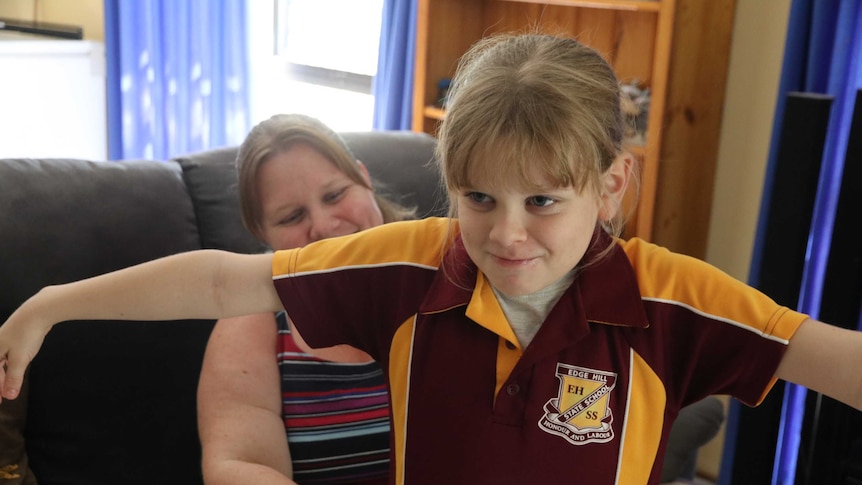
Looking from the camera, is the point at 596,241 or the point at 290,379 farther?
the point at 290,379

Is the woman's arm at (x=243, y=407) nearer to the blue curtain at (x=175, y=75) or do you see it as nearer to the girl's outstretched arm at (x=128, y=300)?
the girl's outstretched arm at (x=128, y=300)

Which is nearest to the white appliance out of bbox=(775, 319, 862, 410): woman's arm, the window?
the window

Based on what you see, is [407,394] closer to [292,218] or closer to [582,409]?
[582,409]

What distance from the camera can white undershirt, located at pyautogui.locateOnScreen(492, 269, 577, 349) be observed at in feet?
3.51

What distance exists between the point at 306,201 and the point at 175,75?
2445mm

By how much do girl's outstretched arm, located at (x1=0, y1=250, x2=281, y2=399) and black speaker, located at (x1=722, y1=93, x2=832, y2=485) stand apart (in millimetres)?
959

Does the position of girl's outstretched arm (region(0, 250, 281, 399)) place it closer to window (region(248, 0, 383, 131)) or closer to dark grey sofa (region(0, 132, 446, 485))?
dark grey sofa (region(0, 132, 446, 485))

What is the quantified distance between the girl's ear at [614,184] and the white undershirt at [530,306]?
85 mm

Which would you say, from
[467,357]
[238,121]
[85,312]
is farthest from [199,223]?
[238,121]

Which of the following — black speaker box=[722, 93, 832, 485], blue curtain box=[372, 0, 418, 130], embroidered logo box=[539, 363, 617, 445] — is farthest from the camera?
blue curtain box=[372, 0, 418, 130]

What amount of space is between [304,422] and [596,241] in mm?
631

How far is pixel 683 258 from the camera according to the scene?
1056 mm

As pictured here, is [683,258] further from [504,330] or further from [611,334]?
[504,330]

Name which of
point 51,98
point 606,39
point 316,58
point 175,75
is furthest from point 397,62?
point 51,98
